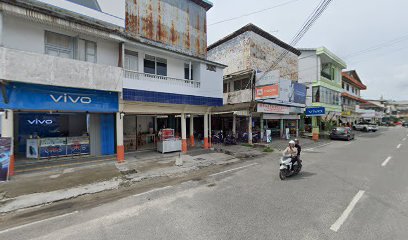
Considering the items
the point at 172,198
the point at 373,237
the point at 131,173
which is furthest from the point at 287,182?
the point at 131,173

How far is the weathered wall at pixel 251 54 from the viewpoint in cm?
1864

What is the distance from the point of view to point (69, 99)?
878cm

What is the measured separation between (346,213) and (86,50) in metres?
12.9

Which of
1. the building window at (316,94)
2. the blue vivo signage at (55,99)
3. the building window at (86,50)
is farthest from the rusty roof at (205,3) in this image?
the building window at (316,94)

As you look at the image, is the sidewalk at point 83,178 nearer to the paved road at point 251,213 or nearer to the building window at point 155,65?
the paved road at point 251,213

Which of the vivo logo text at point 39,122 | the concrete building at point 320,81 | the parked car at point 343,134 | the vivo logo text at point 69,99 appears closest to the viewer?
the vivo logo text at point 69,99

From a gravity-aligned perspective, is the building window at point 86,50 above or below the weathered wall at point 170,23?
below

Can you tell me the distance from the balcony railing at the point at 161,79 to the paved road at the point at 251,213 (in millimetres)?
7127

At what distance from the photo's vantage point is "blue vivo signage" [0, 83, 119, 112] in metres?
7.68

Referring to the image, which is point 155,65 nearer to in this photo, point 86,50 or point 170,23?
point 86,50

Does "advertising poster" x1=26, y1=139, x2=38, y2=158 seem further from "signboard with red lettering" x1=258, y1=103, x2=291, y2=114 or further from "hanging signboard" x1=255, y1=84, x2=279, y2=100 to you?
"signboard with red lettering" x1=258, y1=103, x2=291, y2=114

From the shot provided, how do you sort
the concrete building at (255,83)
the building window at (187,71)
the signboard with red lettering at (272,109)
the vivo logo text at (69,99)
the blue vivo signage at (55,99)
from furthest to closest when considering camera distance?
the concrete building at (255,83), the signboard with red lettering at (272,109), the building window at (187,71), the vivo logo text at (69,99), the blue vivo signage at (55,99)

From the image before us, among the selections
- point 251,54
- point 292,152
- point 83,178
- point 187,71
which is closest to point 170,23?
point 187,71

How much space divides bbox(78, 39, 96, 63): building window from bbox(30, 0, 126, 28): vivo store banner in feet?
4.29
